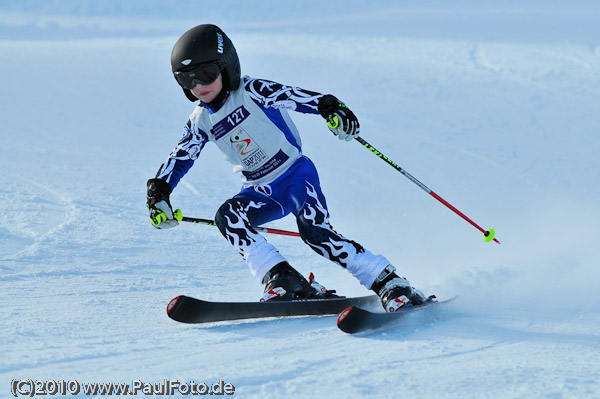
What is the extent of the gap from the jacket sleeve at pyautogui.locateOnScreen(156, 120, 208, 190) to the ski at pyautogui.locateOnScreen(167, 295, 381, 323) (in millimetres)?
863

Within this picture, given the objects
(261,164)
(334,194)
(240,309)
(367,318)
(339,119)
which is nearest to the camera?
(367,318)

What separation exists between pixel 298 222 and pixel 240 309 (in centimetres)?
64

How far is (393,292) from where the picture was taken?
3.71 m

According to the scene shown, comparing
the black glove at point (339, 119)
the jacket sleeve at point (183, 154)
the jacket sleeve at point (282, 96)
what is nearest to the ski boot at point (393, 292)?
the black glove at point (339, 119)

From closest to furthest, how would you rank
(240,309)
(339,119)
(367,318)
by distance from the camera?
(367,318)
(240,309)
(339,119)

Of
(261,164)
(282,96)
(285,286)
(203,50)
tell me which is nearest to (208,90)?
(203,50)

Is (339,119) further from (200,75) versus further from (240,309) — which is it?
(240,309)

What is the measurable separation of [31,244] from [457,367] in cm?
414

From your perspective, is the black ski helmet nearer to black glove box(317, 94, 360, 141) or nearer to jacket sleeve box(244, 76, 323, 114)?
jacket sleeve box(244, 76, 323, 114)

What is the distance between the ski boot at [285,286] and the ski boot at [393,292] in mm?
364

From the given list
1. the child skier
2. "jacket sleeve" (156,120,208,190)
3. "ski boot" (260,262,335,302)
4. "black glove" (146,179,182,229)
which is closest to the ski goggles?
the child skier

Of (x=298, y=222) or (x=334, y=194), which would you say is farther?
(x=334, y=194)

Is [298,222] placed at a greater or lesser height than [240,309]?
greater

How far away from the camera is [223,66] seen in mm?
3883
